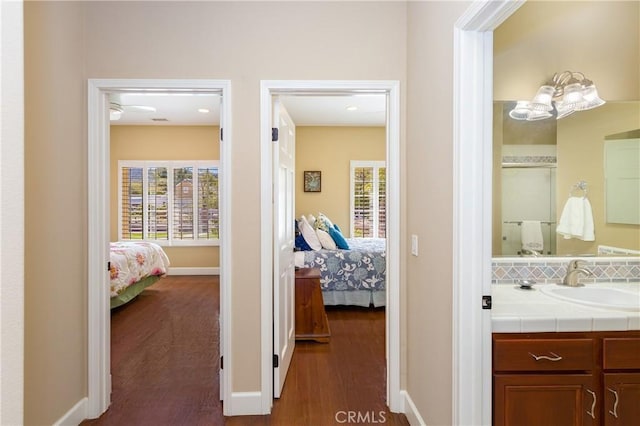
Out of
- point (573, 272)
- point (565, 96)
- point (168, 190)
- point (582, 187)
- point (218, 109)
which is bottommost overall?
point (573, 272)

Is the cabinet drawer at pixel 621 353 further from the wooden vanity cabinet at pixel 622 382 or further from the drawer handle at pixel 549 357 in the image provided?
the drawer handle at pixel 549 357

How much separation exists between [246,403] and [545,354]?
1.73 m

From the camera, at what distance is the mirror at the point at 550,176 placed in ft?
7.06

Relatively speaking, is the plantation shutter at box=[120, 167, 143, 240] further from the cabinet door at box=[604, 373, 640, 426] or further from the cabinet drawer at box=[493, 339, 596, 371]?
the cabinet door at box=[604, 373, 640, 426]

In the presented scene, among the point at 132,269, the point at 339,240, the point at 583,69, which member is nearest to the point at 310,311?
the point at 339,240

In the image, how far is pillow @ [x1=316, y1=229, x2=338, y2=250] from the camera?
4.65m

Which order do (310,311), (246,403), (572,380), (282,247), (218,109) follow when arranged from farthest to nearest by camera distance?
(218,109) → (310,311) → (282,247) → (246,403) → (572,380)

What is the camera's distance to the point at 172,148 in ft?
22.4

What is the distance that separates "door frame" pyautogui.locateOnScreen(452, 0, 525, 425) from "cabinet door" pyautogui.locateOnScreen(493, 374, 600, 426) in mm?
103

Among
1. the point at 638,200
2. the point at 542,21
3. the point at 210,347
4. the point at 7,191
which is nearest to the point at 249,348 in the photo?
the point at 210,347

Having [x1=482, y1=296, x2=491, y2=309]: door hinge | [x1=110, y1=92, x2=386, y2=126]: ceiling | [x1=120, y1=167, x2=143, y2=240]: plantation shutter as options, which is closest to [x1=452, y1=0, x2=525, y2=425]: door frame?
[x1=482, y1=296, x2=491, y2=309]: door hinge

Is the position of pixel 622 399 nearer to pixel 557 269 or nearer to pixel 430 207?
pixel 557 269

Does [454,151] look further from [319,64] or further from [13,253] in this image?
[13,253]

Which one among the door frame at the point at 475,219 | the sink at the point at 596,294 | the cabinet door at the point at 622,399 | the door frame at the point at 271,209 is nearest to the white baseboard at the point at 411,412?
the door frame at the point at 271,209
